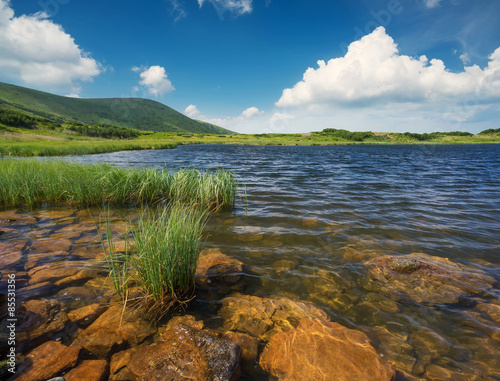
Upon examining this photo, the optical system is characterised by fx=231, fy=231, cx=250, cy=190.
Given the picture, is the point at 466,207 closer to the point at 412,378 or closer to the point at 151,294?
the point at 412,378

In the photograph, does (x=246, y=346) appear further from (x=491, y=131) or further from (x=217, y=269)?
(x=491, y=131)

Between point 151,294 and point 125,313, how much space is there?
1.54 feet

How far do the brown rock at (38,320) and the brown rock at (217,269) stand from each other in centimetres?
236

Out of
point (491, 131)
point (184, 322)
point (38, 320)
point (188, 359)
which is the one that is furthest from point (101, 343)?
point (491, 131)

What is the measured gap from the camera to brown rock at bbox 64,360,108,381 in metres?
2.74

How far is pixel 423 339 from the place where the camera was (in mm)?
Result: 3713

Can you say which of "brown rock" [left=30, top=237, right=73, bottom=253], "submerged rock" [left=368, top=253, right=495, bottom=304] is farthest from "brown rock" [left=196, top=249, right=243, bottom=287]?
"brown rock" [left=30, top=237, right=73, bottom=253]

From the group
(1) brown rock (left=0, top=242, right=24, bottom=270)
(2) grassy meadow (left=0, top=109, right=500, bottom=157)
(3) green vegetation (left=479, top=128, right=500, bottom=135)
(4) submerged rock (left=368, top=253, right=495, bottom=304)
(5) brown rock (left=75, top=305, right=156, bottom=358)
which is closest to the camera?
(5) brown rock (left=75, top=305, right=156, bottom=358)

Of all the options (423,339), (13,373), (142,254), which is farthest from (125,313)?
(423,339)

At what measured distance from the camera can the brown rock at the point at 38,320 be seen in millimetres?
3316

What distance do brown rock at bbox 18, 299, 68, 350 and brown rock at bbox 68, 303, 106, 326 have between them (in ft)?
0.37

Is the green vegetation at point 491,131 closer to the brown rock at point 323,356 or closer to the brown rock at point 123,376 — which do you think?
the brown rock at point 323,356

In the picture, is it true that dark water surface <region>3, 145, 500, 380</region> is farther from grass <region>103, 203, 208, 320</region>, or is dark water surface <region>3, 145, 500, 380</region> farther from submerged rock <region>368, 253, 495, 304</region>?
grass <region>103, 203, 208, 320</region>

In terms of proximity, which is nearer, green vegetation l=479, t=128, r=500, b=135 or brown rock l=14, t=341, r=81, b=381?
brown rock l=14, t=341, r=81, b=381
